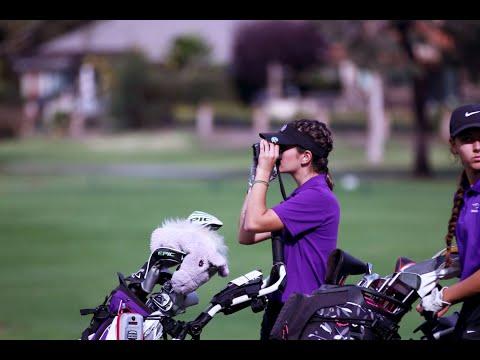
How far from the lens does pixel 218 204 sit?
2248cm

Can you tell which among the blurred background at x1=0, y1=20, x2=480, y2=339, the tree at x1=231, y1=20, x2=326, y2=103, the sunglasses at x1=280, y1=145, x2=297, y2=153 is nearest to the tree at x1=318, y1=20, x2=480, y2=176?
the blurred background at x1=0, y1=20, x2=480, y2=339

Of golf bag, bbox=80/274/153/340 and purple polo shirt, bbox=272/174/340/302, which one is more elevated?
purple polo shirt, bbox=272/174/340/302

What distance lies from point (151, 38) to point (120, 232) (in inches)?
2384

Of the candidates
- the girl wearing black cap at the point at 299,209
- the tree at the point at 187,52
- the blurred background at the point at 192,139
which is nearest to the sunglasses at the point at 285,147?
the girl wearing black cap at the point at 299,209

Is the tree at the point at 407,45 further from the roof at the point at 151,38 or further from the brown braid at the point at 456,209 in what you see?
the roof at the point at 151,38

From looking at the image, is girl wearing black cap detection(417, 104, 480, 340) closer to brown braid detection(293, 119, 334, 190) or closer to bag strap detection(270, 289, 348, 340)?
bag strap detection(270, 289, 348, 340)

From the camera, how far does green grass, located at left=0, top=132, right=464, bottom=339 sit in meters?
10.2

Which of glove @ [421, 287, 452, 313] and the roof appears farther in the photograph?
the roof

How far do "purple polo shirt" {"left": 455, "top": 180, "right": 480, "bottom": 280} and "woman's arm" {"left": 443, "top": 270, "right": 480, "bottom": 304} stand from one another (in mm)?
58

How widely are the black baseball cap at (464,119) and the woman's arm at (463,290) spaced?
1.90ft

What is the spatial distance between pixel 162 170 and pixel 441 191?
11.4 m

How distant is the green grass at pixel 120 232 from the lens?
33.4ft
